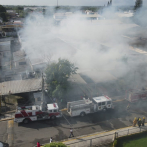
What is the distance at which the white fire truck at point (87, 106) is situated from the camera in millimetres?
9102

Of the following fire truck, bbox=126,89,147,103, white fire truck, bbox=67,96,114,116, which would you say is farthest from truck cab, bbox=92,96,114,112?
fire truck, bbox=126,89,147,103

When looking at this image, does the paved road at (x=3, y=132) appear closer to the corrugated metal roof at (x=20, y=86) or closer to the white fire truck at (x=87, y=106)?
the corrugated metal roof at (x=20, y=86)

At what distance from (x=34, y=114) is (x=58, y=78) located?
9.28 ft

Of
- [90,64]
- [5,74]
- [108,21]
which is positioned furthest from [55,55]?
[108,21]

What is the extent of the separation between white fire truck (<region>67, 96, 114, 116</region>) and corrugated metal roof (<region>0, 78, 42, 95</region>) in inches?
116

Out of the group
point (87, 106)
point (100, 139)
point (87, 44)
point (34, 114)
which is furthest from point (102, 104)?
point (87, 44)

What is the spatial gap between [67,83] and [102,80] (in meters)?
3.00

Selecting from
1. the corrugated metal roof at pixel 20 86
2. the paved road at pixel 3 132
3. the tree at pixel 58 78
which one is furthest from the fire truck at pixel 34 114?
the corrugated metal roof at pixel 20 86

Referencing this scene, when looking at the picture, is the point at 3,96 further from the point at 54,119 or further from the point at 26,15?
the point at 26,15

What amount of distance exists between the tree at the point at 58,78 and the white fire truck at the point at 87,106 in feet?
3.95

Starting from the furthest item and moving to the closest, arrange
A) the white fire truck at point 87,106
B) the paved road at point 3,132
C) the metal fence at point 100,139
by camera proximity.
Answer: the white fire truck at point 87,106 → the paved road at point 3,132 → the metal fence at point 100,139

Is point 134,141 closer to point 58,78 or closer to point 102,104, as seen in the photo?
point 102,104

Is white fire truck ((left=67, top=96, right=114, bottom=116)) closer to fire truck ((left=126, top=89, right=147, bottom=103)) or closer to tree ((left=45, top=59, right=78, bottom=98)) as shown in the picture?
tree ((left=45, top=59, right=78, bottom=98))

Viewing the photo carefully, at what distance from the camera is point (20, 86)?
36.4 feet
